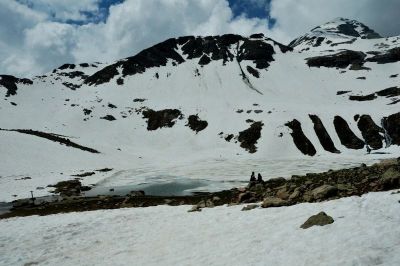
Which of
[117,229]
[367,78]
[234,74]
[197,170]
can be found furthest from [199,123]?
[117,229]

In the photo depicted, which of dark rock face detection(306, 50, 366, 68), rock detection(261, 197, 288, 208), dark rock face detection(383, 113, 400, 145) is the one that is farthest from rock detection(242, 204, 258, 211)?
dark rock face detection(306, 50, 366, 68)

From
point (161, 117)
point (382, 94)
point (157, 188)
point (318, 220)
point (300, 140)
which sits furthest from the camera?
point (161, 117)

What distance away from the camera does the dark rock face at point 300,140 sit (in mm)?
86062

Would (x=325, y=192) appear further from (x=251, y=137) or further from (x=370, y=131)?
(x=370, y=131)

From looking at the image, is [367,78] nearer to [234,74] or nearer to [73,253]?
[234,74]

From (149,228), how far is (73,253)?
429 centimetres

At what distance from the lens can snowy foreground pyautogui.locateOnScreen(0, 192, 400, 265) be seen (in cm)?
1170

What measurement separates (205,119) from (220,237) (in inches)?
4087

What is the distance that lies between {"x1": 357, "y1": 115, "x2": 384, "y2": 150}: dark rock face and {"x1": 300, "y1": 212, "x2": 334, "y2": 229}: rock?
7798 centimetres

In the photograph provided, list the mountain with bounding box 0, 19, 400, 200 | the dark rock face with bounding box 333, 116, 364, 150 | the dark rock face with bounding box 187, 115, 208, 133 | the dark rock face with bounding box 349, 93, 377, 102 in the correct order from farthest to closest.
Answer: the dark rock face with bounding box 349, 93, 377, 102
the dark rock face with bounding box 187, 115, 208, 133
the dark rock face with bounding box 333, 116, 364, 150
the mountain with bounding box 0, 19, 400, 200

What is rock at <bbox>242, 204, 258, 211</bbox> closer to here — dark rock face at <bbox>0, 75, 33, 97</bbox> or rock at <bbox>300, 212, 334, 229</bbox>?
rock at <bbox>300, 212, 334, 229</bbox>

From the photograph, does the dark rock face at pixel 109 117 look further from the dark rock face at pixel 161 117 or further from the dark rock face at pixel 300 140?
the dark rock face at pixel 300 140

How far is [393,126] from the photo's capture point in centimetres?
8694

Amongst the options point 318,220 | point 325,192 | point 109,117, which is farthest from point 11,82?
point 318,220
